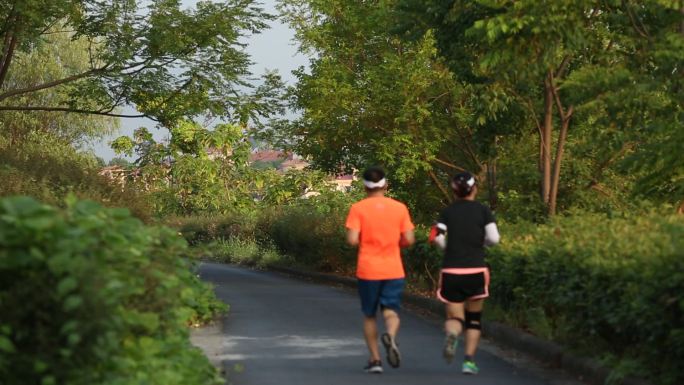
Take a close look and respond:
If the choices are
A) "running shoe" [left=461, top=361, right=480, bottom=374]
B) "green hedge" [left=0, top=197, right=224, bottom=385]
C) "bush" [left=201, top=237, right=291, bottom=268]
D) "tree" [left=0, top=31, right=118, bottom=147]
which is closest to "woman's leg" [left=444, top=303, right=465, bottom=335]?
"running shoe" [left=461, top=361, right=480, bottom=374]

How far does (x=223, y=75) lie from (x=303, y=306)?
12738 mm

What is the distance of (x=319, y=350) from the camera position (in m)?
13.3

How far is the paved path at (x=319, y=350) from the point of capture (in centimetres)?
1104

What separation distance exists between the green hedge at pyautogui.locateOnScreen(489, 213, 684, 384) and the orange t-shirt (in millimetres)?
1605

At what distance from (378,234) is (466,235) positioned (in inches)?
32.6

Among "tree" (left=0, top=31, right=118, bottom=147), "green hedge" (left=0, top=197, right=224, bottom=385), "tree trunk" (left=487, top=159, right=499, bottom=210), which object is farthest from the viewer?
"tree" (left=0, top=31, right=118, bottom=147)

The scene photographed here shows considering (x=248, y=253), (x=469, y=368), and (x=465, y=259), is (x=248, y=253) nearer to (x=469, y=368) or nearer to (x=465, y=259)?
(x=465, y=259)

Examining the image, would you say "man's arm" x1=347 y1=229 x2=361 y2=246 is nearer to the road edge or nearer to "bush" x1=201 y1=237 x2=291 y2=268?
the road edge

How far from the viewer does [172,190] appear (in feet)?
204

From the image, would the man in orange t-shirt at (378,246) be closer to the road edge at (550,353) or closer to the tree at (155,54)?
the road edge at (550,353)

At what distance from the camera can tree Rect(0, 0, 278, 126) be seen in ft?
98.1

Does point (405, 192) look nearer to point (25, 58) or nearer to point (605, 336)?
point (605, 336)

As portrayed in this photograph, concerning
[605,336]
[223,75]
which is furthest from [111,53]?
[605,336]

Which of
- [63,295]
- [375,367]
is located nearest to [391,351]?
[375,367]
